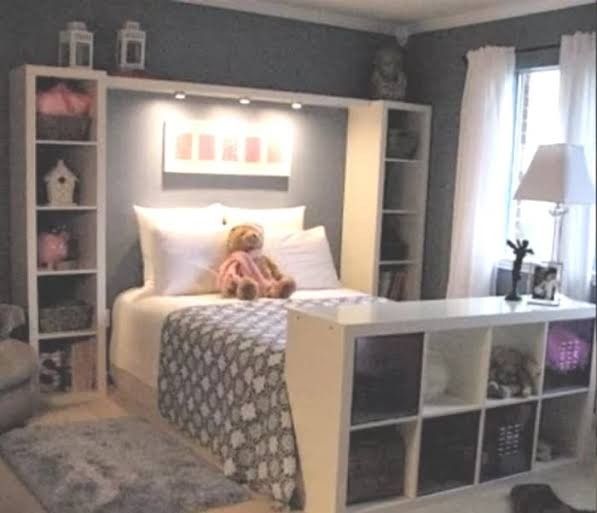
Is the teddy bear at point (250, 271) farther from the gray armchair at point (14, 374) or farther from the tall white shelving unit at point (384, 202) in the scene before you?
the gray armchair at point (14, 374)

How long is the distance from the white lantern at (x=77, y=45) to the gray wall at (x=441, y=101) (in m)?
2.11

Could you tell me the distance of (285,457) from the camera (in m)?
2.67

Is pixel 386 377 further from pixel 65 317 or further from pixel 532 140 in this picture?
pixel 65 317

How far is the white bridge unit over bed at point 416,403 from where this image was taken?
2506mm

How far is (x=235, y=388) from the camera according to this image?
2951 millimetres

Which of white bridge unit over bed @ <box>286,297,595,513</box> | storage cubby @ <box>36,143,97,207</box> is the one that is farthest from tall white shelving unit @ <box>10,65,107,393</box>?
white bridge unit over bed @ <box>286,297,595,513</box>

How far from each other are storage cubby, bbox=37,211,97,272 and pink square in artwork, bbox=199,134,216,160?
80 cm

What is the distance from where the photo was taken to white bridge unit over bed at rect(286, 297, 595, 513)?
2506mm

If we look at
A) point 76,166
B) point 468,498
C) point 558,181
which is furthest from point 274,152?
point 558,181

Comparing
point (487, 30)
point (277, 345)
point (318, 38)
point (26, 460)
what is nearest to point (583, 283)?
point (277, 345)

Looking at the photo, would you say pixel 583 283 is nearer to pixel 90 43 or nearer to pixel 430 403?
pixel 430 403

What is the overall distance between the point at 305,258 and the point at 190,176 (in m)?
0.82

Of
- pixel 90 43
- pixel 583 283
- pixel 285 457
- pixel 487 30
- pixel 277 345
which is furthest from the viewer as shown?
pixel 487 30

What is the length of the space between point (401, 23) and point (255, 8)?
1.02 m
